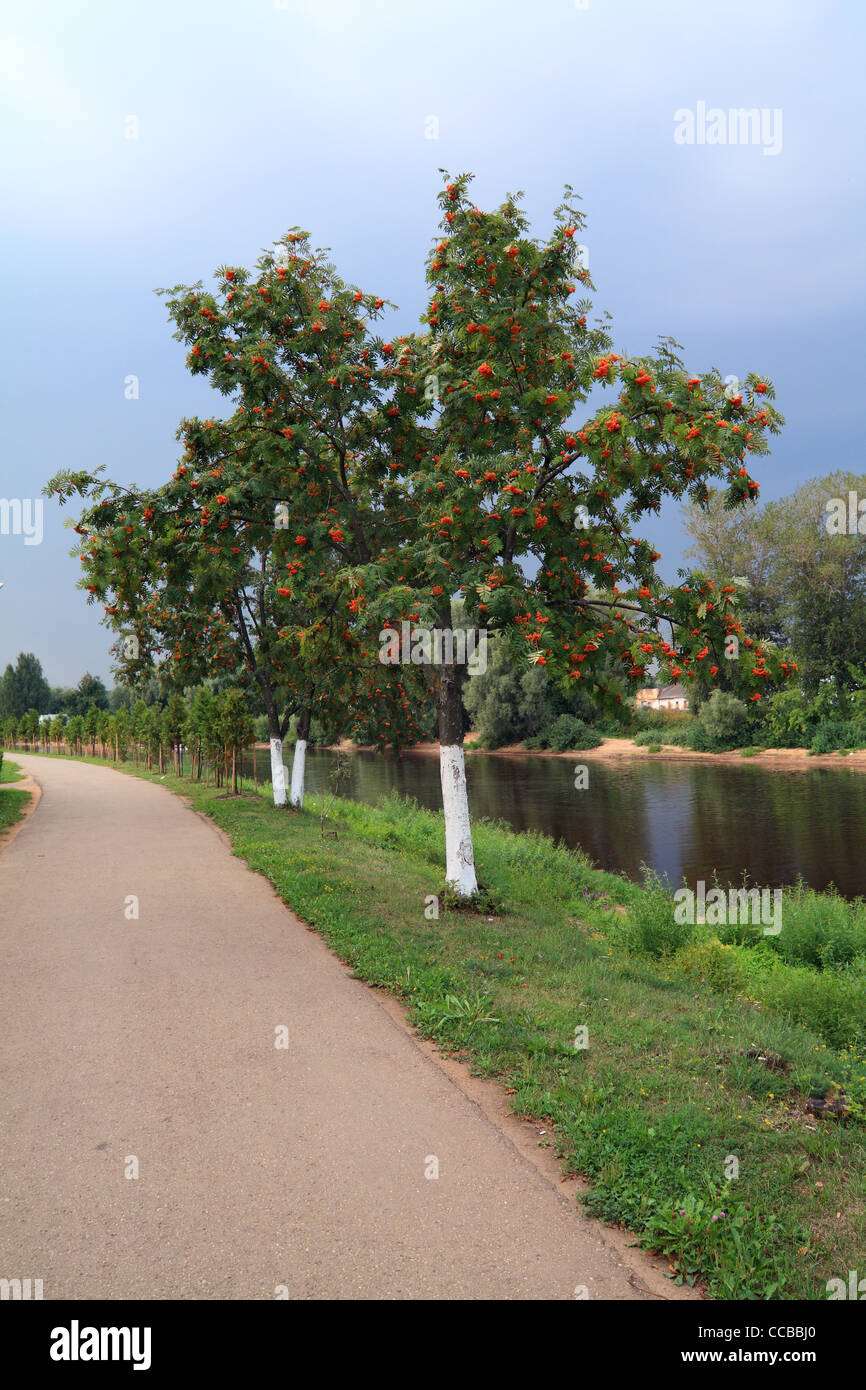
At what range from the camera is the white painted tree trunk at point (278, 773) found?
21.3 meters

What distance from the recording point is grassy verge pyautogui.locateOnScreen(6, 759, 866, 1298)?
3.96 metres

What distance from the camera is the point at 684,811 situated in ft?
96.4

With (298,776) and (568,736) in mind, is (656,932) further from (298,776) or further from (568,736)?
(568,736)

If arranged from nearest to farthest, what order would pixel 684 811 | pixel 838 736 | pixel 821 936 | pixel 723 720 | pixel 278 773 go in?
pixel 821 936 → pixel 278 773 → pixel 684 811 → pixel 838 736 → pixel 723 720

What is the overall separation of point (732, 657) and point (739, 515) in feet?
168

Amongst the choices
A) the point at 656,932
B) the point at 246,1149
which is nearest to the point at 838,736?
the point at 656,932

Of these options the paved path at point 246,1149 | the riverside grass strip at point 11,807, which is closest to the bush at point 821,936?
the paved path at point 246,1149

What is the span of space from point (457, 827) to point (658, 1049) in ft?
15.3

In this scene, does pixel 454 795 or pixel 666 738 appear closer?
pixel 454 795

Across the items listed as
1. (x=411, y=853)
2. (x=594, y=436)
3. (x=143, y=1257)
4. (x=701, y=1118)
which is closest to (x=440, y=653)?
(x=594, y=436)

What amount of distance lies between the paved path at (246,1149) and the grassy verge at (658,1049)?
1.18 ft

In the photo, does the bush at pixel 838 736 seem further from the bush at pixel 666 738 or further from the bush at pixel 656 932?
the bush at pixel 656 932

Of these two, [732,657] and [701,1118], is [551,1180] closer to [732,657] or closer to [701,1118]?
[701,1118]

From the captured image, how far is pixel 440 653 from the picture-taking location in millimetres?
9922
